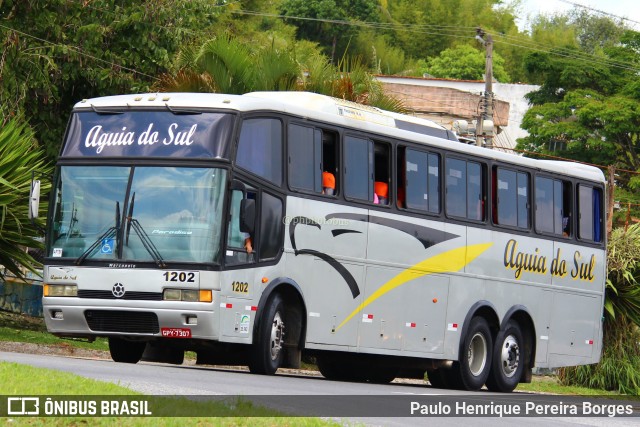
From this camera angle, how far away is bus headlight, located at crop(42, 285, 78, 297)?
55.8ft

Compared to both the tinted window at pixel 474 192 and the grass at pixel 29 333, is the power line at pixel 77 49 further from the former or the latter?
the tinted window at pixel 474 192

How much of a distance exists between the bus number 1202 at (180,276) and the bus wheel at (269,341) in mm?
1141

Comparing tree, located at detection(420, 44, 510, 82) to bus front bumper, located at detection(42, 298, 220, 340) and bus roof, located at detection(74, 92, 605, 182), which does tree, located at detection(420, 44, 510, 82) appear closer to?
bus roof, located at detection(74, 92, 605, 182)

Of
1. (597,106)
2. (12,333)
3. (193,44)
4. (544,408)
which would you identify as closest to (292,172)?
(544,408)

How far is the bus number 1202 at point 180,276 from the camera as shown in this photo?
16.6 meters

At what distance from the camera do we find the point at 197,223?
16.7 meters

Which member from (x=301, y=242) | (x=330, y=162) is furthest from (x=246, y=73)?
(x=301, y=242)

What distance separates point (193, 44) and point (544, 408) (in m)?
14.8

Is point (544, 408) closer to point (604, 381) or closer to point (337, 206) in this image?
point (337, 206)

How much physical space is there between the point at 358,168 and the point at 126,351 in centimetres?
398

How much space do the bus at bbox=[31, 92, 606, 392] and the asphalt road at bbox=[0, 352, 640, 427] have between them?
28.7 inches

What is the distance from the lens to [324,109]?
62.2 ft

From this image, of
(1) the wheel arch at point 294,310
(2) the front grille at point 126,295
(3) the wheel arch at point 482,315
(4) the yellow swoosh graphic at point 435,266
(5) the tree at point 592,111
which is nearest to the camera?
(2) the front grille at point 126,295

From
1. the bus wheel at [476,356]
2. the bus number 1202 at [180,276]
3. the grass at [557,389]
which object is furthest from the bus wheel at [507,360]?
the bus number 1202 at [180,276]
